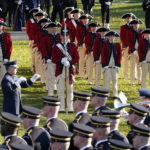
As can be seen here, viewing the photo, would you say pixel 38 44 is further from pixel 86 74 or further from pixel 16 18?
pixel 16 18

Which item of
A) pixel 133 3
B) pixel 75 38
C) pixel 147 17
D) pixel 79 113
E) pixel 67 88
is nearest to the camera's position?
pixel 79 113

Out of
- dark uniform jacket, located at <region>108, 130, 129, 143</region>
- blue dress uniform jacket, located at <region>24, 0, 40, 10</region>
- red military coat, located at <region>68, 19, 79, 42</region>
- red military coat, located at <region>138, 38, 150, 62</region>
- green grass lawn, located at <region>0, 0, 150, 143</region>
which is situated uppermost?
blue dress uniform jacket, located at <region>24, 0, 40, 10</region>

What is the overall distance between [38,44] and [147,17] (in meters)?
8.29

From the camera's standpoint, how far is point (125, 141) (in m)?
12.9

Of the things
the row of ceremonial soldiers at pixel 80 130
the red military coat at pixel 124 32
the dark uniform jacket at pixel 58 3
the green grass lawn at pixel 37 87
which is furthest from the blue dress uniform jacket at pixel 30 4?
the row of ceremonial soldiers at pixel 80 130

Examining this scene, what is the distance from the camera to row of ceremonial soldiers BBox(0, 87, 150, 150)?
39.4ft

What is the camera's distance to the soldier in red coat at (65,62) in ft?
68.3

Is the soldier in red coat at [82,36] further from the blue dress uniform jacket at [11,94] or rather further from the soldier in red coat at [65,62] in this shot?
the blue dress uniform jacket at [11,94]

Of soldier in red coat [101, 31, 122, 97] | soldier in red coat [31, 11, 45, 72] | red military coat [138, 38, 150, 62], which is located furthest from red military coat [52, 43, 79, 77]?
soldier in red coat [31, 11, 45, 72]

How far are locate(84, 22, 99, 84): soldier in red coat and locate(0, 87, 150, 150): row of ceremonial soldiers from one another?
31.4 feet

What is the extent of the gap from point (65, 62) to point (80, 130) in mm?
8564

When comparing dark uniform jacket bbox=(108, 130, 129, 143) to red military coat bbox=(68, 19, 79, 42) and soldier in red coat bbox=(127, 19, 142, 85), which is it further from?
red military coat bbox=(68, 19, 79, 42)

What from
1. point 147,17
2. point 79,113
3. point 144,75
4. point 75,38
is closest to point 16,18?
point 147,17

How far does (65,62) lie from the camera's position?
67.9 feet
